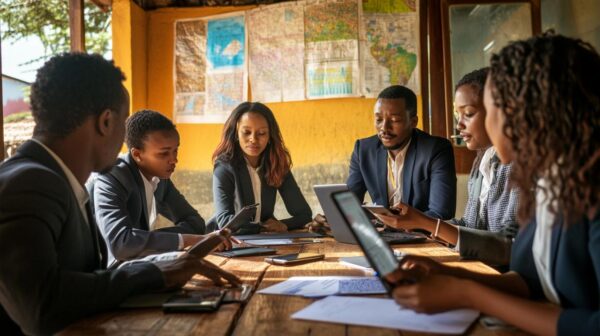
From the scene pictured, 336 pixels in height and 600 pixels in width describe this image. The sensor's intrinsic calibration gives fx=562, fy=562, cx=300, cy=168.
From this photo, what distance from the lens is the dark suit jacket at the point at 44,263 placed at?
4.01 ft

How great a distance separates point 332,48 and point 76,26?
6.78 feet

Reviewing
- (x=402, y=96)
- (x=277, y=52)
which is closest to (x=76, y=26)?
(x=277, y=52)

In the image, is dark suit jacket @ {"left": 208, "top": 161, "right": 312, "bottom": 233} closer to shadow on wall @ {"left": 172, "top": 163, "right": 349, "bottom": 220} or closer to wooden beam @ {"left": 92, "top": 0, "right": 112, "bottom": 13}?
shadow on wall @ {"left": 172, "top": 163, "right": 349, "bottom": 220}

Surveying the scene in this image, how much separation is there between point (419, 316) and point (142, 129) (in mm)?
1884

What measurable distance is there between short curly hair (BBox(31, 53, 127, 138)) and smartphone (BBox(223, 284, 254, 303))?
619mm

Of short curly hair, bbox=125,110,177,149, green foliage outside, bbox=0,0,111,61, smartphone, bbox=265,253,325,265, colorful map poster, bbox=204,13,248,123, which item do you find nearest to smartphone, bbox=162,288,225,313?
smartphone, bbox=265,253,325,265

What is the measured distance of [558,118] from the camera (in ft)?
3.74

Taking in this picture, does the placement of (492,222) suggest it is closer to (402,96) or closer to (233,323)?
(402,96)

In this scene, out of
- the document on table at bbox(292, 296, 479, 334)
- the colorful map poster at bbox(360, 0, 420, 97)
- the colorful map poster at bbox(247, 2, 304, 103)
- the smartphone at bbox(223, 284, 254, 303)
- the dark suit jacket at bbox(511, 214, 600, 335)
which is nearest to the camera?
the dark suit jacket at bbox(511, 214, 600, 335)

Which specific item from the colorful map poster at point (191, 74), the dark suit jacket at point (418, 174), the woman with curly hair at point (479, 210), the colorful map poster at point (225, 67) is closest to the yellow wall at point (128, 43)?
the colorful map poster at point (191, 74)

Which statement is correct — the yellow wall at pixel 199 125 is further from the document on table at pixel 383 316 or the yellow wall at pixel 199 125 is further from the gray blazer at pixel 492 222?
the document on table at pixel 383 316

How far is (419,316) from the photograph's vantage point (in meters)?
1.23

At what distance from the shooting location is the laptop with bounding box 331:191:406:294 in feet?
3.91

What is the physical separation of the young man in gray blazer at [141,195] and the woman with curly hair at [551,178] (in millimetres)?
1475
